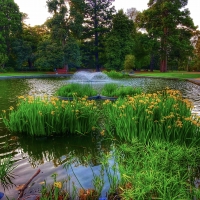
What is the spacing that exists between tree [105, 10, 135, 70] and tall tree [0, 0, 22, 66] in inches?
746

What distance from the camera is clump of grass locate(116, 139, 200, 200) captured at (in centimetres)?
279

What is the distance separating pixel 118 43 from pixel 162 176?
47077 millimetres

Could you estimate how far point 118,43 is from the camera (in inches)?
1900

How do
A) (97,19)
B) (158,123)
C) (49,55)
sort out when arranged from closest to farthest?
(158,123), (49,55), (97,19)

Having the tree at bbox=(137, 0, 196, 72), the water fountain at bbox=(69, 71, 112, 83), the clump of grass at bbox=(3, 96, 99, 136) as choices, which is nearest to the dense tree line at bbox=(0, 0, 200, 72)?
the tree at bbox=(137, 0, 196, 72)

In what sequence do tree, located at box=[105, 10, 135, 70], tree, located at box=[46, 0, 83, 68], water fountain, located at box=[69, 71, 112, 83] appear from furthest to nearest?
1. tree, located at box=[105, 10, 135, 70]
2. tree, located at box=[46, 0, 83, 68]
3. water fountain, located at box=[69, 71, 112, 83]

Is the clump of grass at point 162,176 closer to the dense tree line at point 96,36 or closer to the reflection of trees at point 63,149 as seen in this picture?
the reflection of trees at point 63,149

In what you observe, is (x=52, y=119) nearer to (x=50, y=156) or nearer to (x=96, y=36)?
(x=50, y=156)

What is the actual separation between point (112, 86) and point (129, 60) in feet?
101

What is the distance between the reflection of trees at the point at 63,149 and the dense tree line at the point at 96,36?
3881 centimetres

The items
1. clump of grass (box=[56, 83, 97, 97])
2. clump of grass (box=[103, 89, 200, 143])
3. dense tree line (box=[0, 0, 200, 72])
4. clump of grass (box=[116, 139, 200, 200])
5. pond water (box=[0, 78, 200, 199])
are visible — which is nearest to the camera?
clump of grass (box=[116, 139, 200, 200])

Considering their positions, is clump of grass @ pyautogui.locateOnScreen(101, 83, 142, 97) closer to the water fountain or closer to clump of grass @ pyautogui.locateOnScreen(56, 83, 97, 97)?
clump of grass @ pyautogui.locateOnScreen(56, 83, 97, 97)

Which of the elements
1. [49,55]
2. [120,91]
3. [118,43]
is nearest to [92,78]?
[120,91]

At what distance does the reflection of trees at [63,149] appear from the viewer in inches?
187
